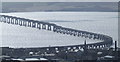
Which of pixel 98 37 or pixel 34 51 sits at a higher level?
pixel 34 51

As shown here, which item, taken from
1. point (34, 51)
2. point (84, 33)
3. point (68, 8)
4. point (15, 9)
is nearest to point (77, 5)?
point (68, 8)

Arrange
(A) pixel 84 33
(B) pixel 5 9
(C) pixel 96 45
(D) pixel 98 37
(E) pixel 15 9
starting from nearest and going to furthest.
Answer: (C) pixel 96 45 < (D) pixel 98 37 < (A) pixel 84 33 < (B) pixel 5 9 < (E) pixel 15 9

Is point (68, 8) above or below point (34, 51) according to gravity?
below

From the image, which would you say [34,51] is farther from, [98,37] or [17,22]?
[17,22]

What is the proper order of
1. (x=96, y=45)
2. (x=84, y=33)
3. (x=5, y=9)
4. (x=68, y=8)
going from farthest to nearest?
(x=68, y=8) → (x=5, y=9) → (x=84, y=33) → (x=96, y=45)

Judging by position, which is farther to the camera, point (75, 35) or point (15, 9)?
point (15, 9)

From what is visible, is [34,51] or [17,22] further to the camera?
[17,22]

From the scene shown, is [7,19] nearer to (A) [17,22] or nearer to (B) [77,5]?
(A) [17,22]

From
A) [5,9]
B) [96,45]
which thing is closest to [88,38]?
[96,45]

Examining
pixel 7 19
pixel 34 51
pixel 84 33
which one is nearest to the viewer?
pixel 34 51
